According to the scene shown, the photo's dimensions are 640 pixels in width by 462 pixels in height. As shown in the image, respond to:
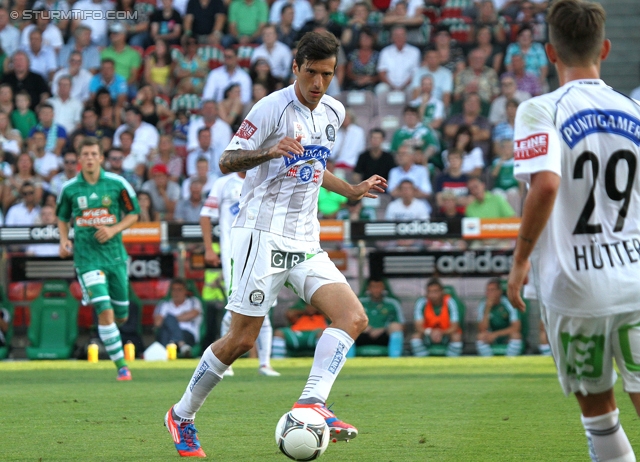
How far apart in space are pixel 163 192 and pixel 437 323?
5291 mm

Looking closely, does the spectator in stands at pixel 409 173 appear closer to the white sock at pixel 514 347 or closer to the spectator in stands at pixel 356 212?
the spectator in stands at pixel 356 212

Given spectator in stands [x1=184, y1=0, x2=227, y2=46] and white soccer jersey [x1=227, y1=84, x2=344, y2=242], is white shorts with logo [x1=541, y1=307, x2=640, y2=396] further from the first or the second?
spectator in stands [x1=184, y1=0, x2=227, y2=46]

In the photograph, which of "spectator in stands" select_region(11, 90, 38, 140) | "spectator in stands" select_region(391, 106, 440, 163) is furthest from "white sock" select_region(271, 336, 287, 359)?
"spectator in stands" select_region(11, 90, 38, 140)

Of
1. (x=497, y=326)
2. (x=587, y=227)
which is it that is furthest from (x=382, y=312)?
(x=587, y=227)

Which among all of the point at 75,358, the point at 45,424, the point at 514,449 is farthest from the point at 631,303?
the point at 75,358

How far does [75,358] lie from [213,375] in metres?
9.85

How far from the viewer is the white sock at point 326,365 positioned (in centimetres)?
565

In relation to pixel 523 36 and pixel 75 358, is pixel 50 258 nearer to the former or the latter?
pixel 75 358

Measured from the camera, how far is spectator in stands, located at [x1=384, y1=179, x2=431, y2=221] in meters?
16.2

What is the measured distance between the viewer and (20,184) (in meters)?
17.7

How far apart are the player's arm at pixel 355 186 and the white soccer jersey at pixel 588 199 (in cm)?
250

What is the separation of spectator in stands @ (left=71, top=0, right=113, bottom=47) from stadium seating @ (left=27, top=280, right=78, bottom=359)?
7373mm

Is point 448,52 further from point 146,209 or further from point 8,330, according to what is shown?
point 8,330

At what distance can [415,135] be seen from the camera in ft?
58.2
